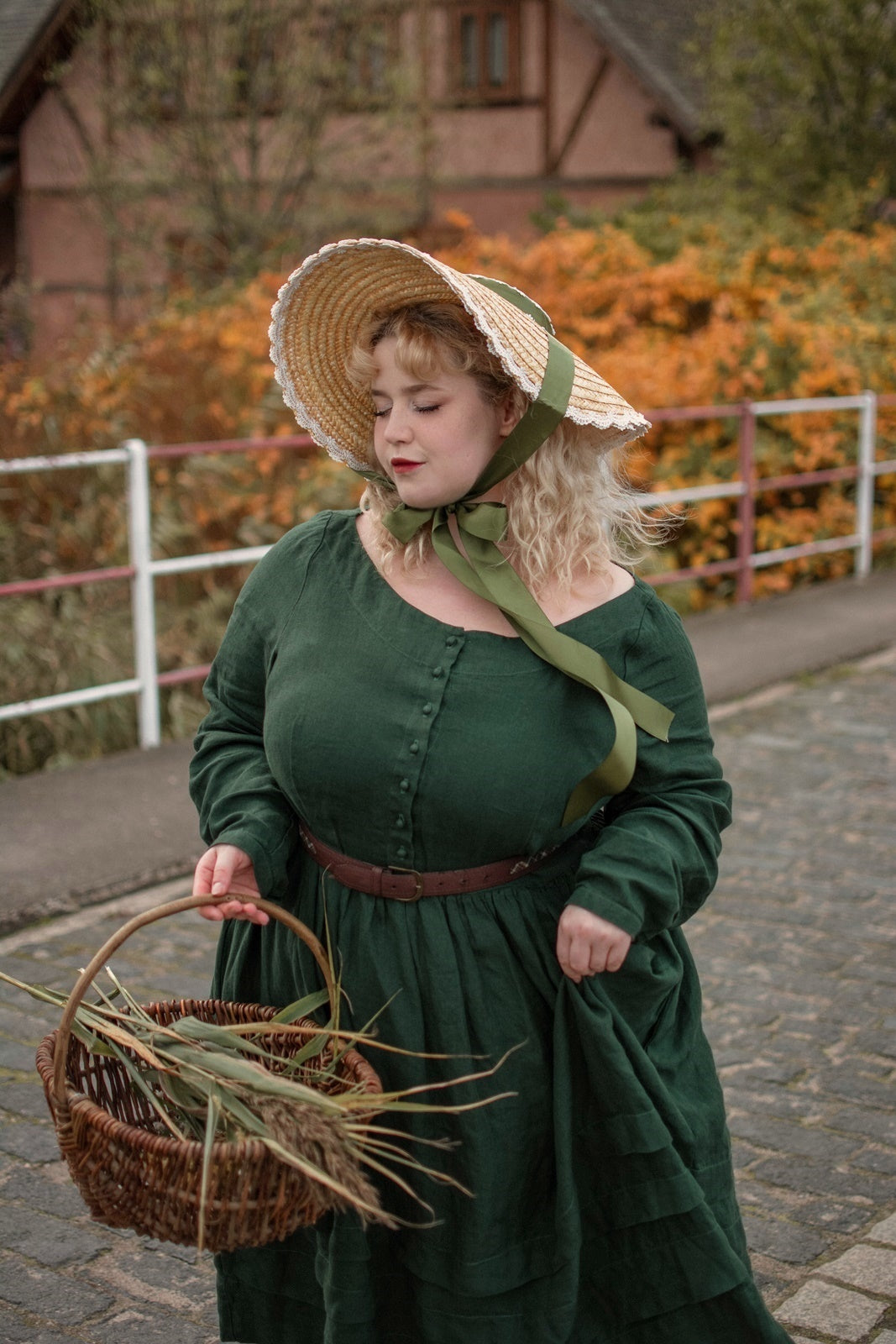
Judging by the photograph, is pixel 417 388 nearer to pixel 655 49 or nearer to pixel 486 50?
pixel 655 49

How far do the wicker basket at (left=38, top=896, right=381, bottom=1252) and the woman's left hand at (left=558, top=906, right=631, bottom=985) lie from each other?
0.31 meters

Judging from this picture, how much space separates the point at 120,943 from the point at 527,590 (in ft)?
2.46

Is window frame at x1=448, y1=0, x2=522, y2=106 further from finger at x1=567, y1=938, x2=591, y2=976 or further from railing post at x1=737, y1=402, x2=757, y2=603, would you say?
finger at x1=567, y1=938, x2=591, y2=976

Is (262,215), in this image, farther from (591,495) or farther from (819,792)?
(591,495)

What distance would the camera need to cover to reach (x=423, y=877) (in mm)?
2229

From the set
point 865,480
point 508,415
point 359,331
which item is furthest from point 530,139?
point 508,415

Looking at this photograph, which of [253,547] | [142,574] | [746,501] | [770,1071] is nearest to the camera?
[770,1071]

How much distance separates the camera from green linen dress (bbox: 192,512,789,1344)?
219 centimetres

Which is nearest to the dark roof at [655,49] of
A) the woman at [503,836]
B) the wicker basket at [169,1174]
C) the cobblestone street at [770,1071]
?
the cobblestone street at [770,1071]

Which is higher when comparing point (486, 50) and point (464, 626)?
point (486, 50)

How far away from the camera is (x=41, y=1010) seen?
418 cm

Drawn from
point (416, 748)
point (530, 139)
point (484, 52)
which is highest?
point (484, 52)

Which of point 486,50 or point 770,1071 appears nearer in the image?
point 770,1071

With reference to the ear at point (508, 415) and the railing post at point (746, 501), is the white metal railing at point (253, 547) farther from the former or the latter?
the ear at point (508, 415)
